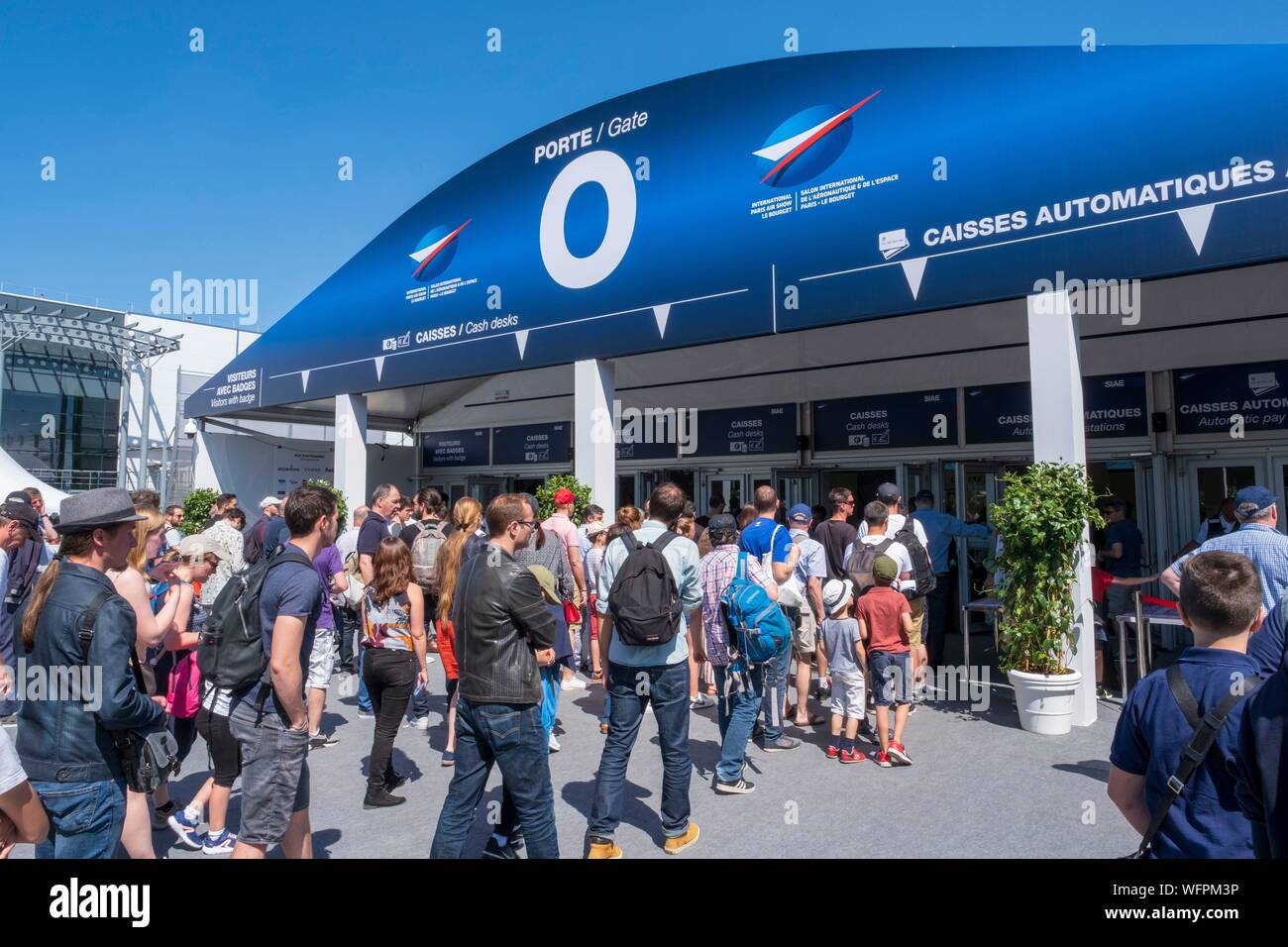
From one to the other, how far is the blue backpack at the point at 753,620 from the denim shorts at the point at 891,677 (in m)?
0.89

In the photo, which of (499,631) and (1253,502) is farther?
(1253,502)

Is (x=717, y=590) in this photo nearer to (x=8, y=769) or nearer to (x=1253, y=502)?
(x=1253, y=502)

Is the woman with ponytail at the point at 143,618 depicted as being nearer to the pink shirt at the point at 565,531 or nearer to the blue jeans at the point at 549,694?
the blue jeans at the point at 549,694

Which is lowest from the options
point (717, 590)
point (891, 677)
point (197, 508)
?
point (891, 677)

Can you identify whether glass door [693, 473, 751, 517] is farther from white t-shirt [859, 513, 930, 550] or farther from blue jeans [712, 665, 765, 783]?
blue jeans [712, 665, 765, 783]

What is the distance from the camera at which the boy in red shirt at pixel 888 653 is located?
5180 millimetres

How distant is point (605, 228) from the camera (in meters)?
10.0

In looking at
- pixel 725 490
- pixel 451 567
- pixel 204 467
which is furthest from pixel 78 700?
pixel 204 467

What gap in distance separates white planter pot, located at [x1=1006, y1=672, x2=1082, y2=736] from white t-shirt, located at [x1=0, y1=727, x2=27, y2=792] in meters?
6.05

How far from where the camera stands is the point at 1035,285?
628cm

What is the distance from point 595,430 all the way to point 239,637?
6.82 m

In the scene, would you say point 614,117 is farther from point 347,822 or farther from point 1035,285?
point 347,822

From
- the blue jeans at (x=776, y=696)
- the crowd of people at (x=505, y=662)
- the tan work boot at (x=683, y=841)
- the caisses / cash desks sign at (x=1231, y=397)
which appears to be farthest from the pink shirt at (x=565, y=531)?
the caisses / cash desks sign at (x=1231, y=397)

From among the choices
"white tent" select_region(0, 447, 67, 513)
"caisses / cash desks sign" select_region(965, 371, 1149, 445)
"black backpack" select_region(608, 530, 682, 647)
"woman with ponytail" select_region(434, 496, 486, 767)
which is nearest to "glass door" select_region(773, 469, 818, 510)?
"caisses / cash desks sign" select_region(965, 371, 1149, 445)
